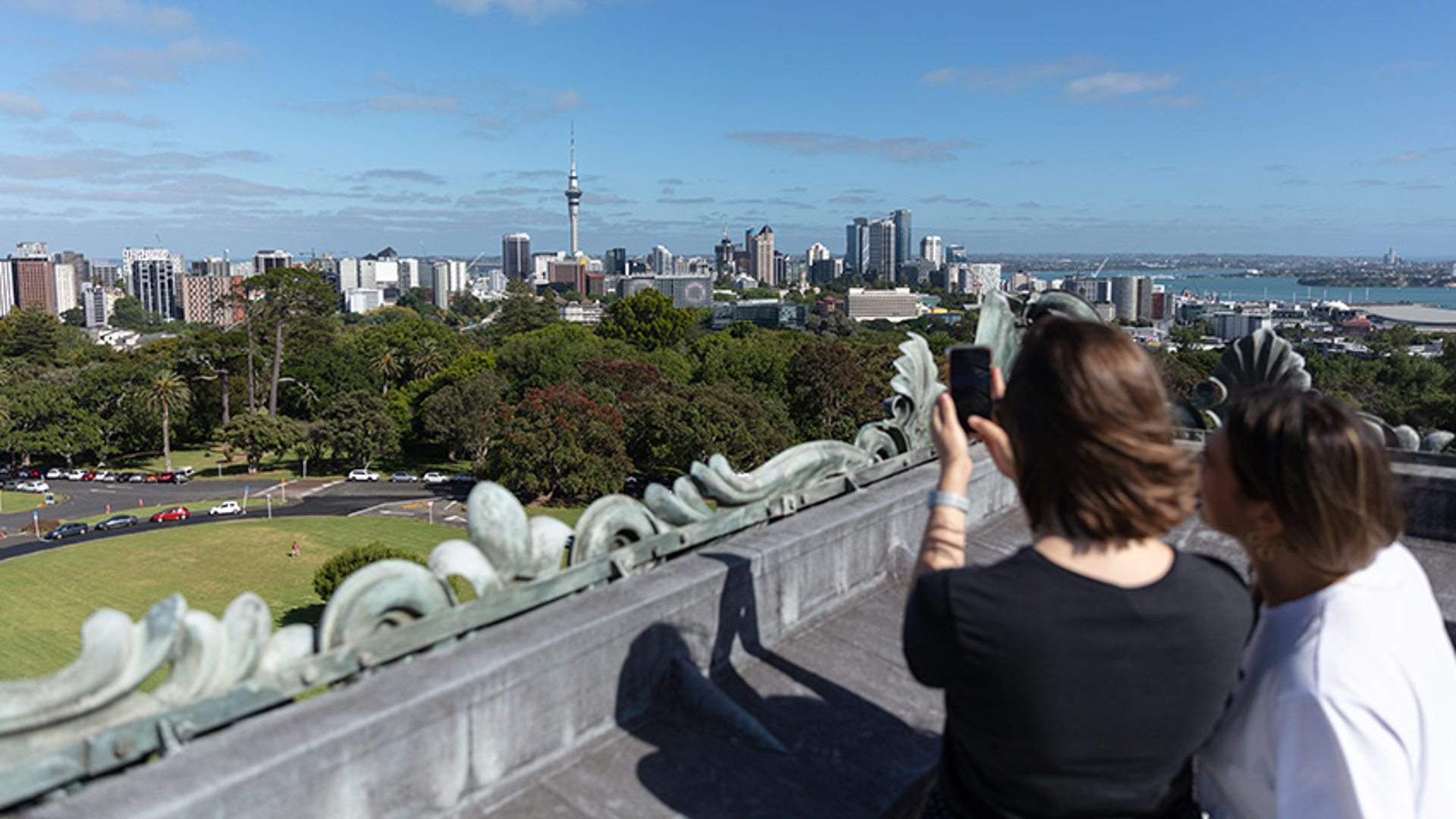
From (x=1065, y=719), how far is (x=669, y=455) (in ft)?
93.5

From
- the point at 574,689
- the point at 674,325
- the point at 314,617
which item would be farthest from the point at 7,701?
the point at 674,325

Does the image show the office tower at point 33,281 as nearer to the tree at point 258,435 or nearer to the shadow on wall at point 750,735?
the tree at point 258,435

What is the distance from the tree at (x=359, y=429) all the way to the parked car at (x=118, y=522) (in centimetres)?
823

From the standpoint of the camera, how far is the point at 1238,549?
407 cm

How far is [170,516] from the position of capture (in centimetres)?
2834

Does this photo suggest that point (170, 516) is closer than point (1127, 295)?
Yes

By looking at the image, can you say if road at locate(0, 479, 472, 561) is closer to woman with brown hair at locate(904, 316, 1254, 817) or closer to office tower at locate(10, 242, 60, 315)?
woman with brown hair at locate(904, 316, 1254, 817)

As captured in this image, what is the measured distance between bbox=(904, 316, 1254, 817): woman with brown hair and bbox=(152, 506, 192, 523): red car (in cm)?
3118

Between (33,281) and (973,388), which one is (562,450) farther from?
(33,281)

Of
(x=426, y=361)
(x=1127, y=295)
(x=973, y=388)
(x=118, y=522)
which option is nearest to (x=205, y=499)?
(x=118, y=522)

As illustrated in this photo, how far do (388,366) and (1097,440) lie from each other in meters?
47.2

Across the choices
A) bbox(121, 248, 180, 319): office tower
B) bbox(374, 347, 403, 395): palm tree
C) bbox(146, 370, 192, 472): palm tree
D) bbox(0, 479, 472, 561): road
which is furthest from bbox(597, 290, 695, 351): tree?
bbox(121, 248, 180, 319): office tower

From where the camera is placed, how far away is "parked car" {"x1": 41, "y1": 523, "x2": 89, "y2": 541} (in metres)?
26.3

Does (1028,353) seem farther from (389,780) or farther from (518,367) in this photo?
(518,367)
